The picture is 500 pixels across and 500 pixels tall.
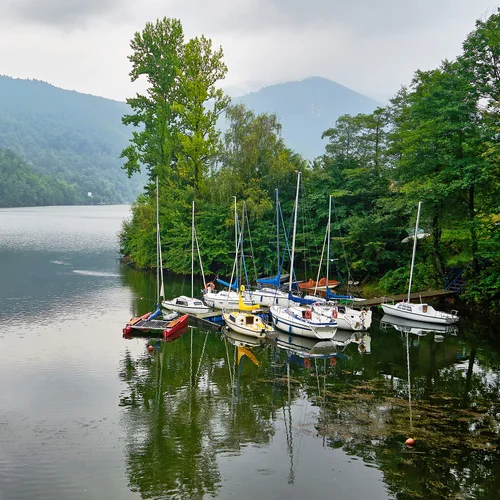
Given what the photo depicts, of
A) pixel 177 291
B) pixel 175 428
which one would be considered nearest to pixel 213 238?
pixel 177 291

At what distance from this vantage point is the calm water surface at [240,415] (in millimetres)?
16172

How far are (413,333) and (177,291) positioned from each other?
24.1 meters

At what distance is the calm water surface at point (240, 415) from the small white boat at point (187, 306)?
147 inches

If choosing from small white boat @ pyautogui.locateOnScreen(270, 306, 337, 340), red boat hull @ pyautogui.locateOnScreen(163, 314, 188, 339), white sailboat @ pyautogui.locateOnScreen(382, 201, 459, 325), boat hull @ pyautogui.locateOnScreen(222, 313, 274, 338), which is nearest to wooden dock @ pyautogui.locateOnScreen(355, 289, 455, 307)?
white sailboat @ pyautogui.locateOnScreen(382, 201, 459, 325)

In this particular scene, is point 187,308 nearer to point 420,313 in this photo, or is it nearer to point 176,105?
point 420,313

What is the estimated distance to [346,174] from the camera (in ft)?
173

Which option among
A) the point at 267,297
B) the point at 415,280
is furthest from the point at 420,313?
the point at 267,297

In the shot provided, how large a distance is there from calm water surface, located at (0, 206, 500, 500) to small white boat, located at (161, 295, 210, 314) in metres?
3.72

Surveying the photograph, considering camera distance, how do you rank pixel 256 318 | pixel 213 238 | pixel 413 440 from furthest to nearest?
pixel 213 238 < pixel 256 318 < pixel 413 440

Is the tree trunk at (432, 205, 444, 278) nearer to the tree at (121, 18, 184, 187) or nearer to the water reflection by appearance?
the water reflection

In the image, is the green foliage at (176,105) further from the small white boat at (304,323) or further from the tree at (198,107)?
the small white boat at (304,323)

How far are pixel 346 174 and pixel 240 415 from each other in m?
36.2

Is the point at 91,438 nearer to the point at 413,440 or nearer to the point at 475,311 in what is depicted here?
the point at 413,440

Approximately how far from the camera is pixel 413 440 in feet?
61.3
